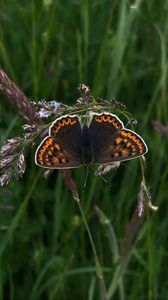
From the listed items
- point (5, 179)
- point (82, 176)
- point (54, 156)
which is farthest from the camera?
point (82, 176)

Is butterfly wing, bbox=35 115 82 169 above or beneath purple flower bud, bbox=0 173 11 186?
above

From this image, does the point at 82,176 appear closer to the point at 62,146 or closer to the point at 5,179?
the point at 62,146

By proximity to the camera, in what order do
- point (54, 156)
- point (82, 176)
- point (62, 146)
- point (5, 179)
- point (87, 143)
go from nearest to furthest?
1. point (5, 179)
2. point (54, 156)
3. point (62, 146)
4. point (87, 143)
5. point (82, 176)

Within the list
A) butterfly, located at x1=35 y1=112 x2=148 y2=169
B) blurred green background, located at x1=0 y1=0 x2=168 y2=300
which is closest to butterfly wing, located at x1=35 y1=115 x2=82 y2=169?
butterfly, located at x1=35 y1=112 x2=148 y2=169

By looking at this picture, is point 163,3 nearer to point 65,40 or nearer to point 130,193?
point 65,40

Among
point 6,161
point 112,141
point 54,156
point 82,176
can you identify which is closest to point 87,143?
point 112,141

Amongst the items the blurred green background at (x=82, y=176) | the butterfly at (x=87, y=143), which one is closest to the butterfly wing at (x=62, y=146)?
the butterfly at (x=87, y=143)

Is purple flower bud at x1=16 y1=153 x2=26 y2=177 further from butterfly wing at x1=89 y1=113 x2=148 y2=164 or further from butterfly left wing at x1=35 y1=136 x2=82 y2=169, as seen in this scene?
butterfly wing at x1=89 y1=113 x2=148 y2=164
